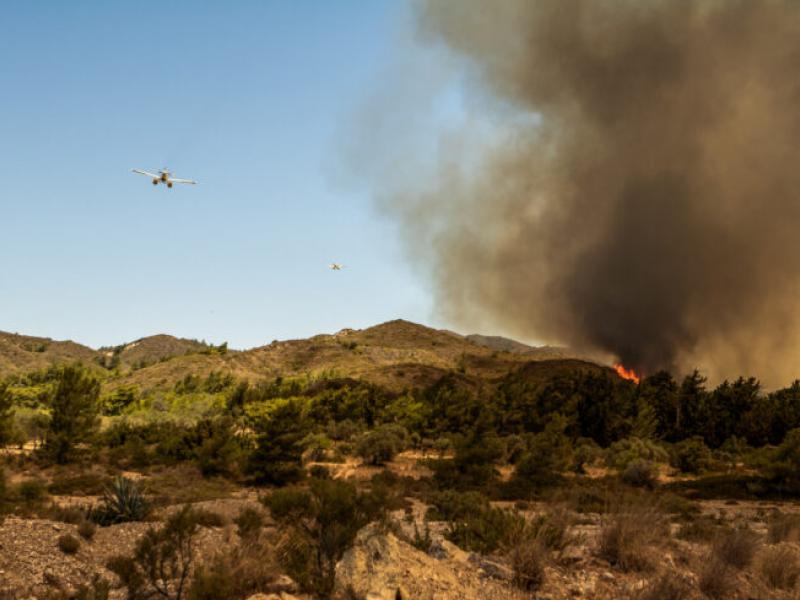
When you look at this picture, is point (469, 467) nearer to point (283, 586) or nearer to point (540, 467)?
point (540, 467)

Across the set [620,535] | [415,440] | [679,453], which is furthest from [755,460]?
[620,535]

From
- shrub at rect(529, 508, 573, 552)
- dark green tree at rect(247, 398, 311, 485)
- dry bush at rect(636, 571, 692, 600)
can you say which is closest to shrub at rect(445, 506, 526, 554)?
shrub at rect(529, 508, 573, 552)

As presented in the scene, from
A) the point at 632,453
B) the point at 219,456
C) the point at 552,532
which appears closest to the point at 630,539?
the point at 552,532

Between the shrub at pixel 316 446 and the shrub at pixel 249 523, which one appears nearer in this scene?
the shrub at pixel 249 523

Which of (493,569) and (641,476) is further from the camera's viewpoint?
(641,476)

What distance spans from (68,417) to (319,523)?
34.0m

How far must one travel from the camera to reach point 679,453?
4391 centimetres

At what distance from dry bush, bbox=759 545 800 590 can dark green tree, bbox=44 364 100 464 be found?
37748 mm

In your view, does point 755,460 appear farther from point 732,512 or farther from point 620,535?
point 620,535

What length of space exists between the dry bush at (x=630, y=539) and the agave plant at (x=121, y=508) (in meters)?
14.0

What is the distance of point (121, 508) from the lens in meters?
18.7

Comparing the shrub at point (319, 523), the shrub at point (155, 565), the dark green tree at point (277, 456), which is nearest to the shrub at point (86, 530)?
the shrub at point (155, 565)

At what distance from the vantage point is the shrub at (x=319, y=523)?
33.0ft

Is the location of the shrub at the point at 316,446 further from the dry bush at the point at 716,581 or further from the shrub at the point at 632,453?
the dry bush at the point at 716,581
